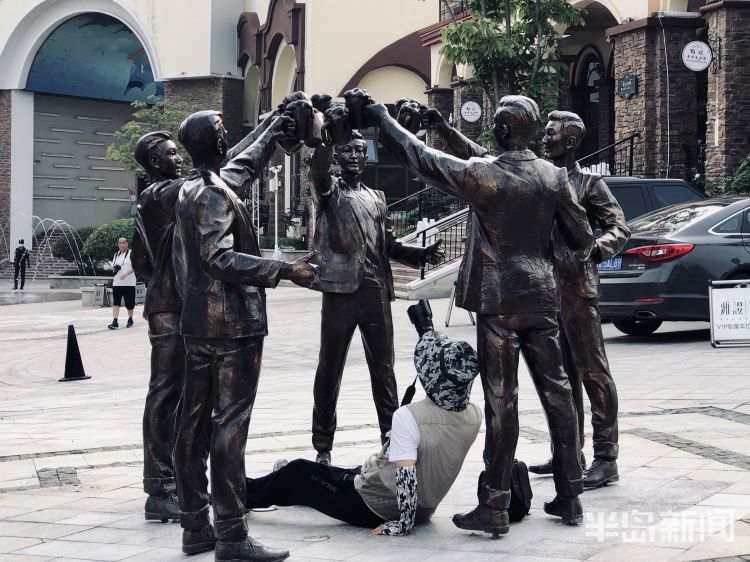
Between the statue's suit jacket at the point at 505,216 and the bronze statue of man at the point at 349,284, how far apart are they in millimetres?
1137

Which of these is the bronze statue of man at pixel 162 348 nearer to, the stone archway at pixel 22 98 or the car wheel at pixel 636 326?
the car wheel at pixel 636 326

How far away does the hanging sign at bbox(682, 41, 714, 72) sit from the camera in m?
19.8

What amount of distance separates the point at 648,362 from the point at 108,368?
282 inches

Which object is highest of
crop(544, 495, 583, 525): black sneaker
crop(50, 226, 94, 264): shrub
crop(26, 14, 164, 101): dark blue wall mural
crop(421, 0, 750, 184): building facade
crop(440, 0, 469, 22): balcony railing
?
crop(26, 14, 164, 101): dark blue wall mural

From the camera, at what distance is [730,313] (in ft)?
41.3

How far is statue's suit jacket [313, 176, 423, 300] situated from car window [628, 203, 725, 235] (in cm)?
685

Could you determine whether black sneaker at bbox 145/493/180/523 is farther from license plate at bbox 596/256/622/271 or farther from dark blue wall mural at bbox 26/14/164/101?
dark blue wall mural at bbox 26/14/164/101

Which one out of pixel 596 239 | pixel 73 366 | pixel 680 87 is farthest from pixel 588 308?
pixel 680 87

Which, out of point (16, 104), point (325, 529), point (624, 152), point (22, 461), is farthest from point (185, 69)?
point (325, 529)

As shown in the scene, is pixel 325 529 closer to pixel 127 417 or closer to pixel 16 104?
pixel 127 417

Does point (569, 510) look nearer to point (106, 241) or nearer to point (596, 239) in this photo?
point (596, 239)

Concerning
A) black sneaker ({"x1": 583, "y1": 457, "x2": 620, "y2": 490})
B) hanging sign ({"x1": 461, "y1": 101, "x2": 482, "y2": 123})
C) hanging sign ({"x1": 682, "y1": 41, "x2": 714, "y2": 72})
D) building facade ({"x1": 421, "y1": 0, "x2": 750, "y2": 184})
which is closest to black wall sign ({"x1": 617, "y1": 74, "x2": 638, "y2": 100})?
building facade ({"x1": 421, "y1": 0, "x2": 750, "y2": 184})

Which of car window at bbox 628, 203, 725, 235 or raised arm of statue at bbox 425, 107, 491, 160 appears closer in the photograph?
raised arm of statue at bbox 425, 107, 491, 160

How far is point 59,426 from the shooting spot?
32.6ft
